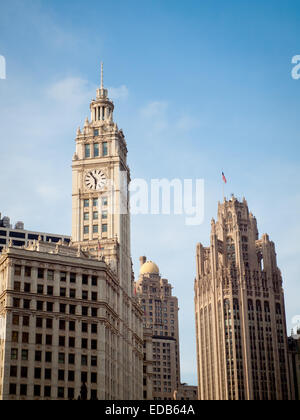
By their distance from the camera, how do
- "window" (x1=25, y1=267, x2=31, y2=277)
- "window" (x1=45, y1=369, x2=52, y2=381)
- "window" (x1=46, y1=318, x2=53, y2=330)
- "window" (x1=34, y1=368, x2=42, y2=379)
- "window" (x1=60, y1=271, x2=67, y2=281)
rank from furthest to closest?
"window" (x1=60, y1=271, x2=67, y2=281) → "window" (x1=25, y1=267, x2=31, y2=277) → "window" (x1=46, y1=318, x2=53, y2=330) → "window" (x1=45, y1=369, x2=52, y2=381) → "window" (x1=34, y1=368, x2=42, y2=379)

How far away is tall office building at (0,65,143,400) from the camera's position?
138m

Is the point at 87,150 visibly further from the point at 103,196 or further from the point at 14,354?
the point at 14,354

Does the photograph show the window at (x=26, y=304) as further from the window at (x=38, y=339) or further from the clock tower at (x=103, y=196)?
the clock tower at (x=103, y=196)

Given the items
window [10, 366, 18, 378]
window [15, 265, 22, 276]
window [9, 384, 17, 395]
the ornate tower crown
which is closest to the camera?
window [9, 384, 17, 395]

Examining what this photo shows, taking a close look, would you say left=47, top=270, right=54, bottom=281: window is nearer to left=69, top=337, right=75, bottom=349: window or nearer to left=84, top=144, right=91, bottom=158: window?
left=69, top=337, right=75, bottom=349: window

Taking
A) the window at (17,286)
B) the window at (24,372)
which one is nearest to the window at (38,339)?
the window at (24,372)

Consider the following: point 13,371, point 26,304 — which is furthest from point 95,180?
point 13,371

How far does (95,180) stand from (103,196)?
5387 mm

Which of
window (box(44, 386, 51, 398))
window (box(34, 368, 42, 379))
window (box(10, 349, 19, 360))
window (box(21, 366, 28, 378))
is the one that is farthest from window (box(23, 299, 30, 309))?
Result: window (box(44, 386, 51, 398))

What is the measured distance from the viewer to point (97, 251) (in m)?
172

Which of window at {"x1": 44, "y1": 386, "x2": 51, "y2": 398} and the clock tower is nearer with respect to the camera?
window at {"x1": 44, "y1": 386, "x2": 51, "y2": 398}

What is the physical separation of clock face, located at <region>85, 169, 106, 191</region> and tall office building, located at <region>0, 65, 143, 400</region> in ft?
0.79

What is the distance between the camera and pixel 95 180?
183 meters

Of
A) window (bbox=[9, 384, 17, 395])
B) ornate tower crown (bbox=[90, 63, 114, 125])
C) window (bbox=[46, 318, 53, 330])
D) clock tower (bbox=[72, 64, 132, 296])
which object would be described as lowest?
window (bbox=[9, 384, 17, 395])
